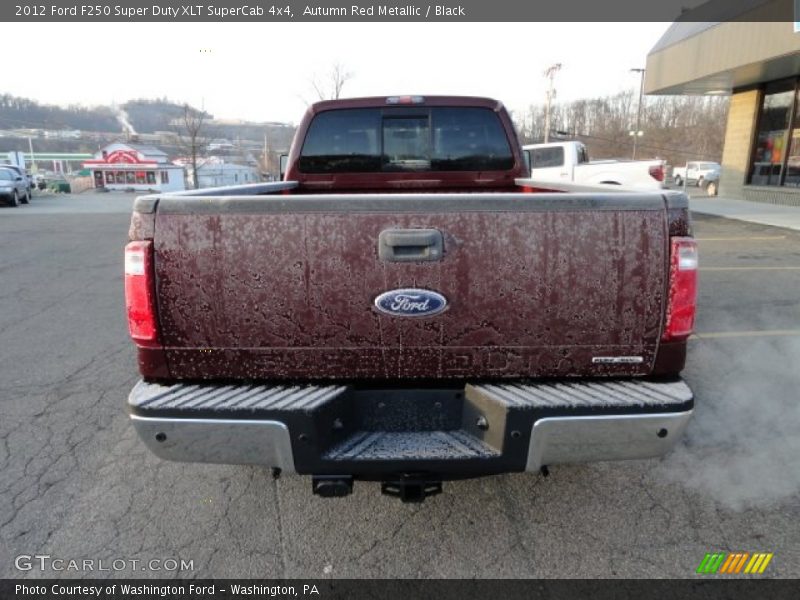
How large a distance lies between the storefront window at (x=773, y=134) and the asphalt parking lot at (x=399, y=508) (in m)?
17.4

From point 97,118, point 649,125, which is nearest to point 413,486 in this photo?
point 649,125

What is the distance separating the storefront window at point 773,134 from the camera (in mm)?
17172

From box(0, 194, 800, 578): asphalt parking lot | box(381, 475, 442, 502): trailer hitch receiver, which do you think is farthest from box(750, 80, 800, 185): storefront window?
box(381, 475, 442, 502): trailer hitch receiver

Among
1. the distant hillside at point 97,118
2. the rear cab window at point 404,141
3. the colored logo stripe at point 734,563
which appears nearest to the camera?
the colored logo stripe at point 734,563

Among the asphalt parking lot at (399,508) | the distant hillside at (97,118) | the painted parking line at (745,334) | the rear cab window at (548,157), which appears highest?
the distant hillside at (97,118)

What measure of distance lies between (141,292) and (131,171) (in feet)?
242

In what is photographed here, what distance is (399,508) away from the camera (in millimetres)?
2699

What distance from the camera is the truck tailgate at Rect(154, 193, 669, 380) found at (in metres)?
1.97

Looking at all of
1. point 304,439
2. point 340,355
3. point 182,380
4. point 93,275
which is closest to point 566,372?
point 340,355

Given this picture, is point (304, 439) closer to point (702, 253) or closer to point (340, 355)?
point (340, 355)

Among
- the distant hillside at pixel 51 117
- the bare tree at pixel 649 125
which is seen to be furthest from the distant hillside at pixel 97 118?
the bare tree at pixel 649 125

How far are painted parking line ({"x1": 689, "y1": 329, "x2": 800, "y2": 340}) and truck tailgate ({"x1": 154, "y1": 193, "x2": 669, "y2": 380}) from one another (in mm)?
3653

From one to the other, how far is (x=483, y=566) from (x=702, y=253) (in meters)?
9.38

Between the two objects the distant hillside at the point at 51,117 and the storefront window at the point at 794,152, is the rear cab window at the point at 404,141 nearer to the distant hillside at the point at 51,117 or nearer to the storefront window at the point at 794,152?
the storefront window at the point at 794,152
